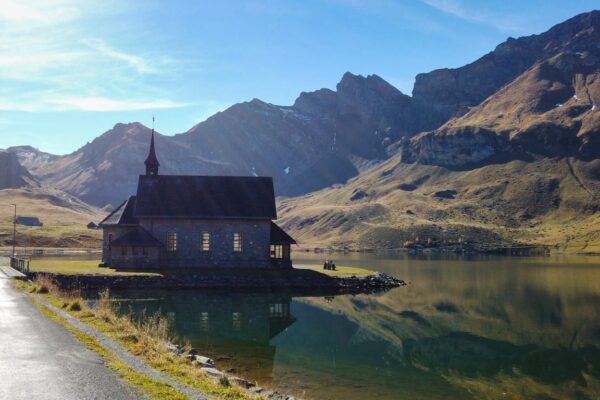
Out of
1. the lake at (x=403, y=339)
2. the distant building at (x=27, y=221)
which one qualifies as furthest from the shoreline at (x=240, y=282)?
the distant building at (x=27, y=221)

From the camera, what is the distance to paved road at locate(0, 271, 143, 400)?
543 inches

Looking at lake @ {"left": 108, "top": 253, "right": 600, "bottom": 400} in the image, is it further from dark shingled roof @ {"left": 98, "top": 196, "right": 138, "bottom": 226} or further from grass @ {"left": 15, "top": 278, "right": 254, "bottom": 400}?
dark shingled roof @ {"left": 98, "top": 196, "right": 138, "bottom": 226}

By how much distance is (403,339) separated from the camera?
34062 mm

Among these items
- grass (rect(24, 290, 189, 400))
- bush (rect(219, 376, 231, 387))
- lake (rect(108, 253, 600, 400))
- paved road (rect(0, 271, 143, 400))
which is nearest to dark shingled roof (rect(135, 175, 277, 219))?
lake (rect(108, 253, 600, 400))

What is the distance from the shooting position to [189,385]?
1598cm

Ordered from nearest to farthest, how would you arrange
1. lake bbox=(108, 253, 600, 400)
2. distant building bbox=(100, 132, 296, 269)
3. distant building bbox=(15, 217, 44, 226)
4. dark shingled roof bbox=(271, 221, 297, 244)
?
1. lake bbox=(108, 253, 600, 400)
2. distant building bbox=(100, 132, 296, 269)
3. dark shingled roof bbox=(271, 221, 297, 244)
4. distant building bbox=(15, 217, 44, 226)

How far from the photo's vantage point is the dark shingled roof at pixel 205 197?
2537 inches

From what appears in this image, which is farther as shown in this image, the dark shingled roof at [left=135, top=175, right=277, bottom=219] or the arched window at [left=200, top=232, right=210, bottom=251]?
the dark shingled roof at [left=135, top=175, right=277, bottom=219]

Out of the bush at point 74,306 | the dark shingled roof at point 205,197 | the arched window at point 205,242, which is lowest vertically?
the bush at point 74,306

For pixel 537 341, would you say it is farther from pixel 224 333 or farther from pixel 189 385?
pixel 189 385

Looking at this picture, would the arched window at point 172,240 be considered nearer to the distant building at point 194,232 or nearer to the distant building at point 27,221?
the distant building at point 194,232

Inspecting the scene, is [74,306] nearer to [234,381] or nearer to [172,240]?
[234,381]

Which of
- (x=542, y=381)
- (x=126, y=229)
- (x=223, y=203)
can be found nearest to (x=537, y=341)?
(x=542, y=381)

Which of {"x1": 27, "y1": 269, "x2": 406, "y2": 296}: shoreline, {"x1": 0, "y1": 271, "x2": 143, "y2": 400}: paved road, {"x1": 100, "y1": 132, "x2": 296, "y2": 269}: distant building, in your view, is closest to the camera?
{"x1": 0, "y1": 271, "x2": 143, "y2": 400}: paved road
